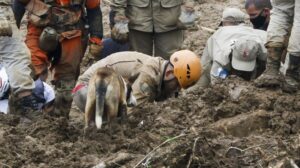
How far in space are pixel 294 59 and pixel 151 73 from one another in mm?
1415

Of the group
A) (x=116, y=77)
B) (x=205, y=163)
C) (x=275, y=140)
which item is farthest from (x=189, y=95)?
(x=205, y=163)

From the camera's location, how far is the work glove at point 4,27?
736 cm

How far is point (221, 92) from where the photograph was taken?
8.03 meters

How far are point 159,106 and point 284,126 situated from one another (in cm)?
159

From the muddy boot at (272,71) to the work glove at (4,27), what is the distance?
255 centimetres

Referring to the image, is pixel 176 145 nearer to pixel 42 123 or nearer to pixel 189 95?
pixel 42 123

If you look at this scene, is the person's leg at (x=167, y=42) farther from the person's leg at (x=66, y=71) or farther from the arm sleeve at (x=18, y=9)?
the arm sleeve at (x=18, y=9)

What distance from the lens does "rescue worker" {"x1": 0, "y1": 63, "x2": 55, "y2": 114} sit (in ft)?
25.9

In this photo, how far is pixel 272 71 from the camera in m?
7.91

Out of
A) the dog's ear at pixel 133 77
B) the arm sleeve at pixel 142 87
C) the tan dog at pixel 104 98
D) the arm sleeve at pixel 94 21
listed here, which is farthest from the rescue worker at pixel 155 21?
the tan dog at pixel 104 98

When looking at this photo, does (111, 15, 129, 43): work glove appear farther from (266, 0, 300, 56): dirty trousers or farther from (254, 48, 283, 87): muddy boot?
(266, 0, 300, 56): dirty trousers

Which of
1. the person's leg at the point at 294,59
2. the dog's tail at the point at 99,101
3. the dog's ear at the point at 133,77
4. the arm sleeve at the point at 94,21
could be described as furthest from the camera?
the arm sleeve at the point at 94,21

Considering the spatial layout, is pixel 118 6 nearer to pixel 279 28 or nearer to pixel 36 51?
pixel 36 51

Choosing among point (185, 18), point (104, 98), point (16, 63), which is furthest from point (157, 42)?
point (104, 98)
